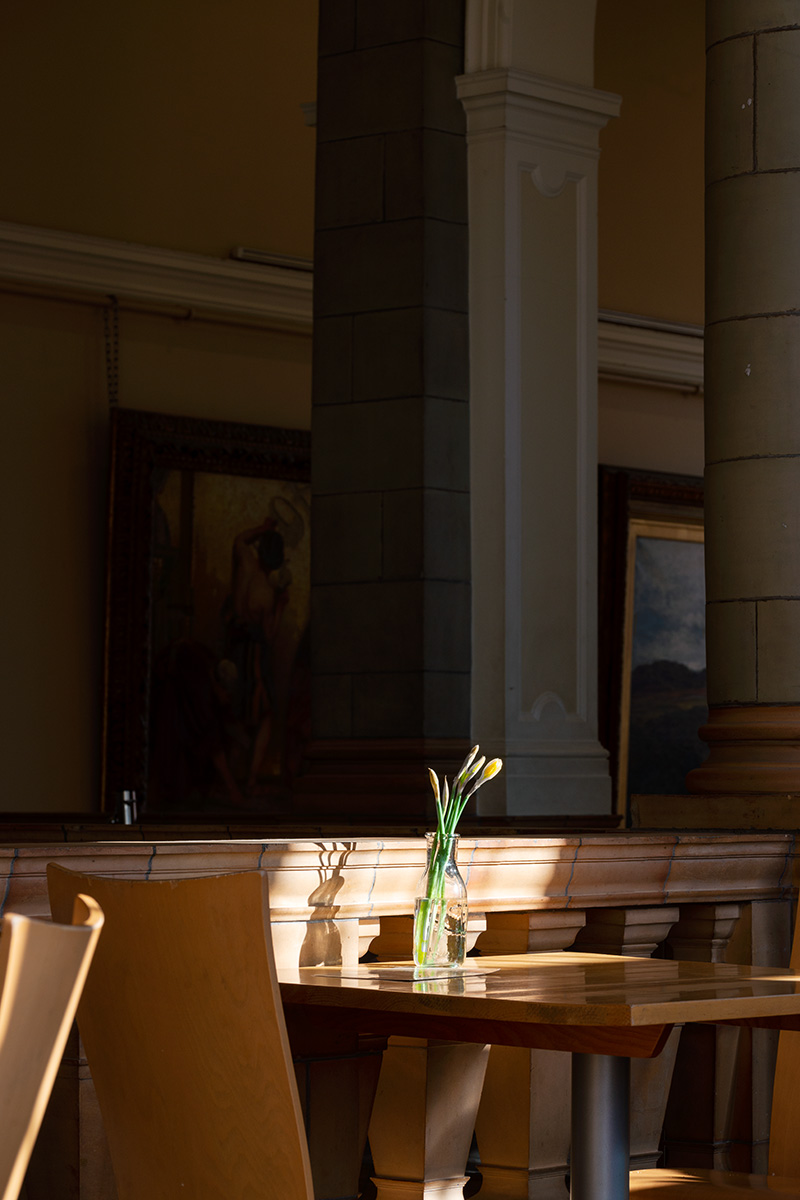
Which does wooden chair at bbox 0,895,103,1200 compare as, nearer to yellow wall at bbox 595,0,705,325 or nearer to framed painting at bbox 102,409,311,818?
Answer: framed painting at bbox 102,409,311,818

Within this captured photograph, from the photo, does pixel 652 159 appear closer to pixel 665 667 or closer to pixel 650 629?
pixel 650 629

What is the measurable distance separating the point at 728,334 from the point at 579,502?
2111mm

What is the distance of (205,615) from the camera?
10750mm

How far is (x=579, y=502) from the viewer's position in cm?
741

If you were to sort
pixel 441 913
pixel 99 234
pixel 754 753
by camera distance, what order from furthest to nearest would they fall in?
pixel 99 234
pixel 754 753
pixel 441 913

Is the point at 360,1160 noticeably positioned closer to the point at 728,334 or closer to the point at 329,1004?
the point at 329,1004

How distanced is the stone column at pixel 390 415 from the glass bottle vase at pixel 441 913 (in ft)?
13.5

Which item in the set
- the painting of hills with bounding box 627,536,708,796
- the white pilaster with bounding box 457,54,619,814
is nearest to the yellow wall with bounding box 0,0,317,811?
the painting of hills with bounding box 627,536,708,796

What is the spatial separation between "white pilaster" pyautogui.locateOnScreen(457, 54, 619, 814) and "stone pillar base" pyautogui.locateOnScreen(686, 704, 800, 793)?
6.29 ft

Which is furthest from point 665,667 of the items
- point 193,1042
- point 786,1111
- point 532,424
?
point 193,1042

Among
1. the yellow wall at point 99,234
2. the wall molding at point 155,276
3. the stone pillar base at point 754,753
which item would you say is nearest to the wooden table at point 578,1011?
the stone pillar base at point 754,753

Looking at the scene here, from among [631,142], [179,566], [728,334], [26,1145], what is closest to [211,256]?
[179,566]

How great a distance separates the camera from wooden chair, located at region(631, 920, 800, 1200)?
9.84 ft

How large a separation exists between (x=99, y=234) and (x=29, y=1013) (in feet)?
31.0
